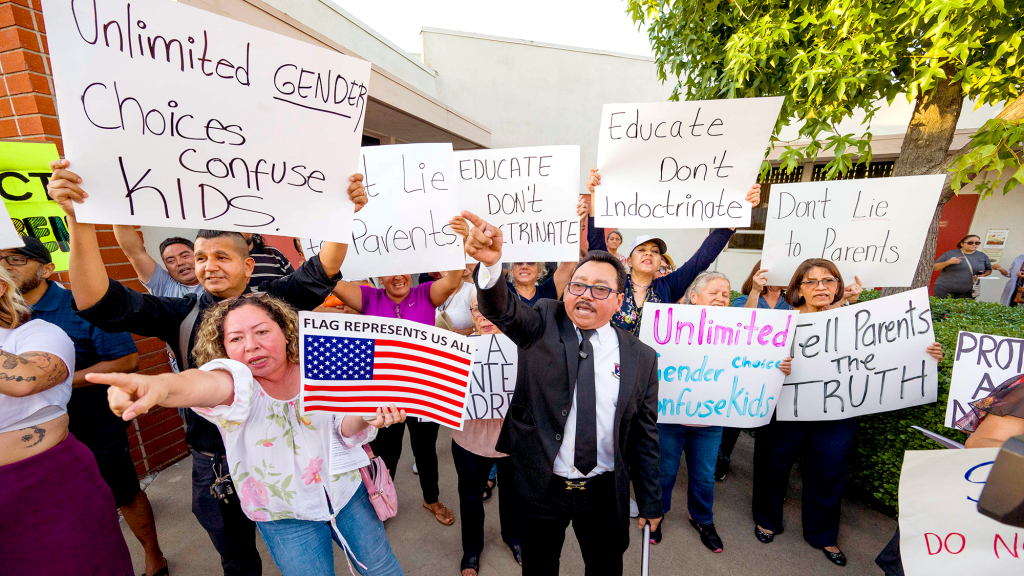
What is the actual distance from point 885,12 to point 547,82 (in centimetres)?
1061

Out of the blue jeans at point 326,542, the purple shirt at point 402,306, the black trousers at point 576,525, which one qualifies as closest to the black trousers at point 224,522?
the blue jeans at point 326,542

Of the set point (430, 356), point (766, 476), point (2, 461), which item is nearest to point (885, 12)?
point (766, 476)

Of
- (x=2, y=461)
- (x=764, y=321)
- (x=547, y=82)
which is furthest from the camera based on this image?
(x=547, y=82)

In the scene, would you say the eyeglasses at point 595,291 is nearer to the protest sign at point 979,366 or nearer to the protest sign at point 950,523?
the protest sign at point 950,523

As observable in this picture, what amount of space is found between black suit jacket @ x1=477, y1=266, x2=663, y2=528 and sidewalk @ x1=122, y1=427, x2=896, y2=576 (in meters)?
1.19

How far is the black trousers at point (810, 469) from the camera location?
8.41 feet

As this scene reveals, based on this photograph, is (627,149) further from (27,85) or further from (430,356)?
(27,85)

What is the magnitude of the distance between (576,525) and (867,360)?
2.18 m

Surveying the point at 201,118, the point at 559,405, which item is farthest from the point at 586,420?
the point at 201,118

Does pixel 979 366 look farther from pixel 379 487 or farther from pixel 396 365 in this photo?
pixel 379 487

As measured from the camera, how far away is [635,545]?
9.03 feet

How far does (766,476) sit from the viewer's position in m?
2.77

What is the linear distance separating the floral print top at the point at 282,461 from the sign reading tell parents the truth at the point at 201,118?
729 mm

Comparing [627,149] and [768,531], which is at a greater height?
[627,149]
